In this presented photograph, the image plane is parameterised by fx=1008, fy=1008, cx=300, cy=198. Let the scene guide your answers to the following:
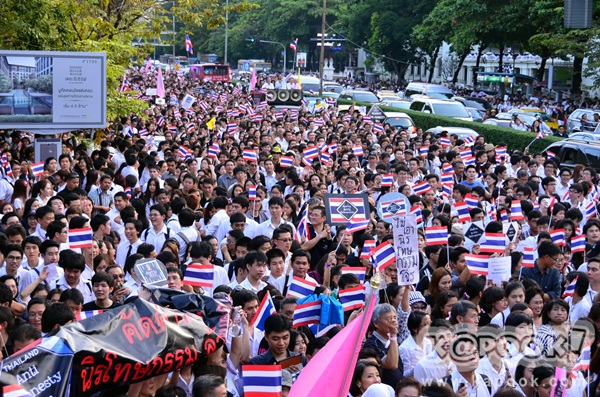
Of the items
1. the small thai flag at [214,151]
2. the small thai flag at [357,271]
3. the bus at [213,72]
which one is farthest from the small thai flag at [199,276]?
the bus at [213,72]

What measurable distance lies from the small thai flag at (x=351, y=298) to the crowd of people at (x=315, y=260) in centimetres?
15

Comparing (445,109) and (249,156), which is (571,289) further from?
(445,109)

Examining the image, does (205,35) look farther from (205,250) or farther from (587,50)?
(205,250)

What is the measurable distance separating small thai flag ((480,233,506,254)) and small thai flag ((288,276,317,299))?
2.72m

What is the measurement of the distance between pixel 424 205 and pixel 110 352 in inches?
333

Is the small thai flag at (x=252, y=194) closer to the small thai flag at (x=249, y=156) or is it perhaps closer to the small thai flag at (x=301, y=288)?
the small thai flag at (x=249, y=156)

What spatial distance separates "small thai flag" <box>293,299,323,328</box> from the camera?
7.79 m

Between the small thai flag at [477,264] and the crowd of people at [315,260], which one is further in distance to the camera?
the small thai flag at [477,264]

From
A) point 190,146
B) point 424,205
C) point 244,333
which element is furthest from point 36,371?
point 190,146

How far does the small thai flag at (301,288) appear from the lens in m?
8.66

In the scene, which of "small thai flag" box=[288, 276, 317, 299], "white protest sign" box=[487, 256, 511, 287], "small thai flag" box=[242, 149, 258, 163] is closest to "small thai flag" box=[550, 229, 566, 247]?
"white protest sign" box=[487, 256, 511, 287]

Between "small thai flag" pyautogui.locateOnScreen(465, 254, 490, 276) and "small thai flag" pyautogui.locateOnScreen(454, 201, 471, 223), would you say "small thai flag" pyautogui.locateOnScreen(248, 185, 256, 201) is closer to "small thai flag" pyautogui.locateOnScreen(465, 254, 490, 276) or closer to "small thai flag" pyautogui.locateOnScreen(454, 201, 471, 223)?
"small thai flag" pyautogui.locateOnScreen(454, 201, 471, 223)

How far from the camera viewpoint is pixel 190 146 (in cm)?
2042

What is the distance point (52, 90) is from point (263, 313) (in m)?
11.0
